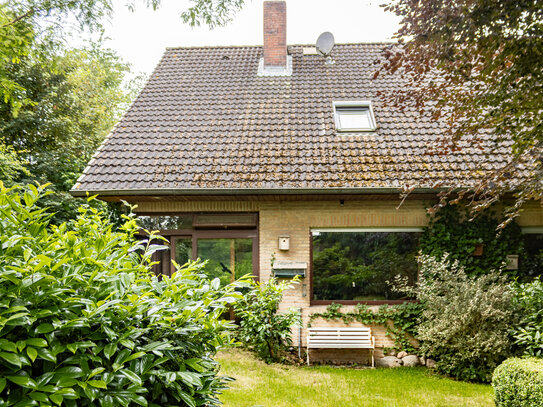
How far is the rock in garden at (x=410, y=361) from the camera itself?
774 centimetres

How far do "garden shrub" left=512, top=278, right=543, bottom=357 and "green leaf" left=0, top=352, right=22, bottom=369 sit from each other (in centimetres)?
624

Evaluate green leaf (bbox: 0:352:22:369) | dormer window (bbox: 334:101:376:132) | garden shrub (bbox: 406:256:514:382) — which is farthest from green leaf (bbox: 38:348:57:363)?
dormer window (bbox: 334:101:376:132)

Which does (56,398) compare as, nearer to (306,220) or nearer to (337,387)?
→ (337,387)

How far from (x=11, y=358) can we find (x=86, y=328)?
1.28ft

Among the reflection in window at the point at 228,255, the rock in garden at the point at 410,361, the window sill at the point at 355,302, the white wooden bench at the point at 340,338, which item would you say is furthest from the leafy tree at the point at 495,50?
the reflection in window at the point at 228,255

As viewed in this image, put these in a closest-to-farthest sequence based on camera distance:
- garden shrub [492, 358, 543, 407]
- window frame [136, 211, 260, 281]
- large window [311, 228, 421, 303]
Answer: garden shrub [492, 358, 543, 407]
large window [311, 228, 421, 303]
window frame [136, 211, 260, 281]

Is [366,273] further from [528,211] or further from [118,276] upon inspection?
[118,276]

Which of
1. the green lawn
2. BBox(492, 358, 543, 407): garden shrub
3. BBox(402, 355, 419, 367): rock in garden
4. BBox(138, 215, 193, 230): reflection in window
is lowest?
the green lawn

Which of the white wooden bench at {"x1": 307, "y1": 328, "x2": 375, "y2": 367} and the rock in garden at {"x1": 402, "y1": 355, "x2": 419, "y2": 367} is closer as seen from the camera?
the white wooden bench at {"x1": 307, "y1": 328, "x2": 375, "y2": 367}

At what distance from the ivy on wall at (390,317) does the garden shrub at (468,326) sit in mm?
722

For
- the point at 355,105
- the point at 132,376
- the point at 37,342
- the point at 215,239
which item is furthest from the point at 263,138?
the point at 37,342

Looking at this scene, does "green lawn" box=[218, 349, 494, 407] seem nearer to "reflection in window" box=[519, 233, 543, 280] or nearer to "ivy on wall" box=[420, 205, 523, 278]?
"ivy on wall" box=[420, 205, 523, 278]

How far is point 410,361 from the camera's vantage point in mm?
7758

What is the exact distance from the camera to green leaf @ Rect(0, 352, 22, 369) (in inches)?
63.7
